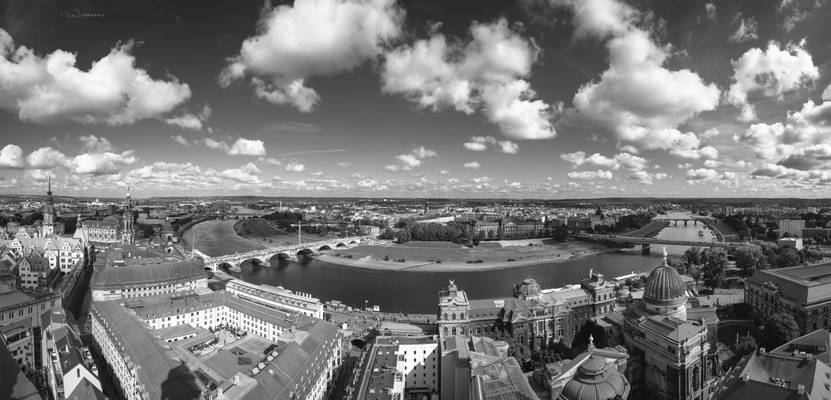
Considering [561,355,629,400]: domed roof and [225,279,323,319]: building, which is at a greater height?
[561,355,629,400]: domed roof

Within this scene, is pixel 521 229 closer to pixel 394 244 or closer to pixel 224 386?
pixel 394 244

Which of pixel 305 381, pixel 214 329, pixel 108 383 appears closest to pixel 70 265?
pixel 214 329

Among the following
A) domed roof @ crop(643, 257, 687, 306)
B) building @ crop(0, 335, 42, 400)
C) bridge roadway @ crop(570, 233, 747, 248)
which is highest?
domed roof @ crop(643, 257, 687, 306)

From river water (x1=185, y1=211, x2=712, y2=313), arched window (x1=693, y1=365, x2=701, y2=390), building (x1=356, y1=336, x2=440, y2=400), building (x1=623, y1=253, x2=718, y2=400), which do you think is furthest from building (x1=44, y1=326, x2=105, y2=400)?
arched window (x1=693, y1=365, x2=701, y2=390)

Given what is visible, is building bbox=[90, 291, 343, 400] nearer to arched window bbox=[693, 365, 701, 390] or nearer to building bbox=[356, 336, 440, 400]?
building bbox=[356, 336, 440, 400]

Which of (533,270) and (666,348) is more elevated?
(666,348)

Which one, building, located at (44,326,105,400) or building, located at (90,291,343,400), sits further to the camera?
building, located at (44,326,105,400)

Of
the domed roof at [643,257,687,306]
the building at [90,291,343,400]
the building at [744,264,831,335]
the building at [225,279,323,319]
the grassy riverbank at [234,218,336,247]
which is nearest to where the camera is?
the building at [90,291,343,400]
